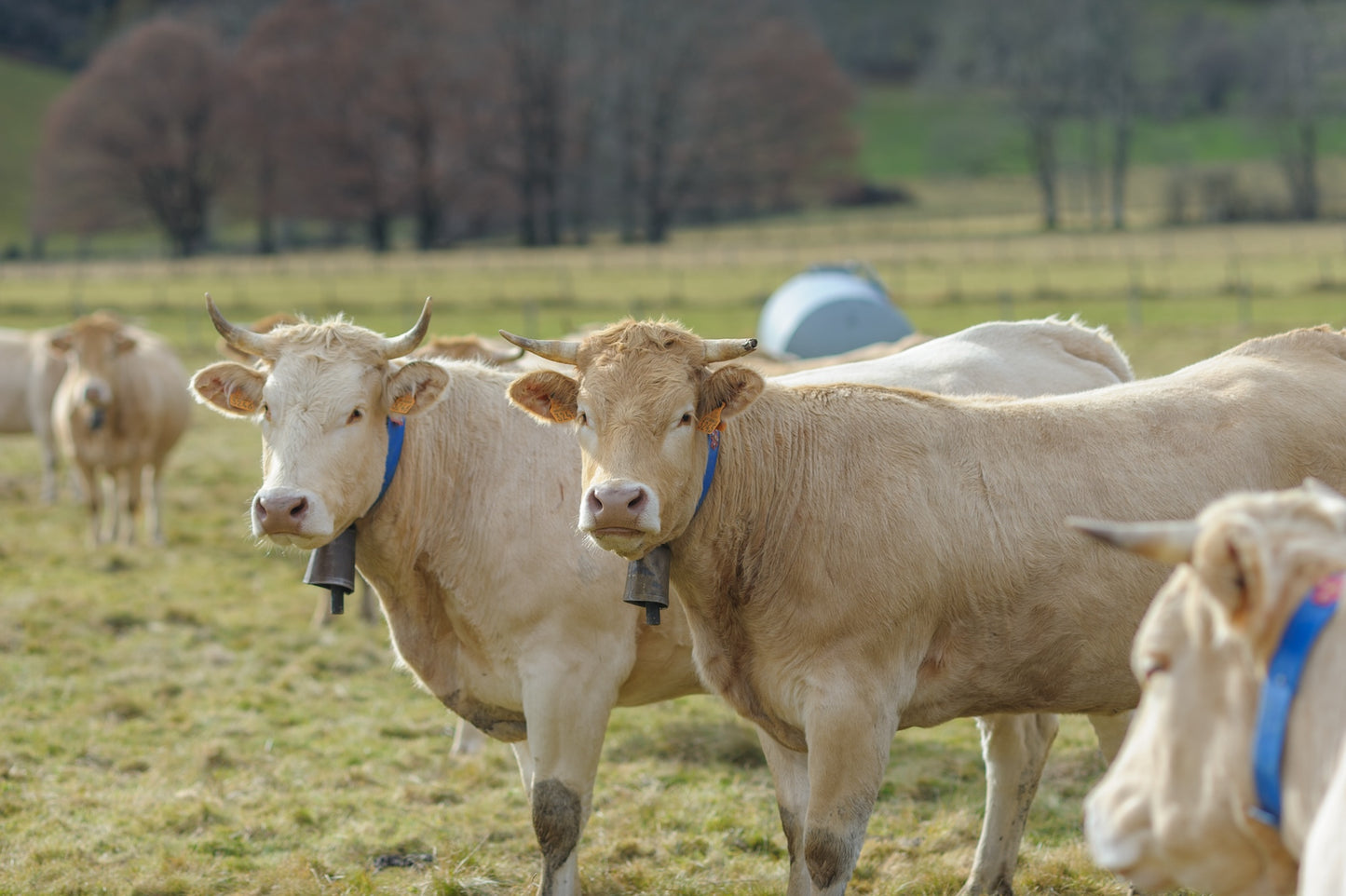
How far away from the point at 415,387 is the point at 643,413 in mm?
1296

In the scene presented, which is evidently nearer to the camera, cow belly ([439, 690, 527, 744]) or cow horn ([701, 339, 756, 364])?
cow horn ([701, 339, 756, 364])

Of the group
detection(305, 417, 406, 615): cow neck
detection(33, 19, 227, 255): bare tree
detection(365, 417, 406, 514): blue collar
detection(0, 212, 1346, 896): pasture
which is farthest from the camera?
detection(33, 19, 227, 255): bare tree

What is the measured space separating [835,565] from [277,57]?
77128mm

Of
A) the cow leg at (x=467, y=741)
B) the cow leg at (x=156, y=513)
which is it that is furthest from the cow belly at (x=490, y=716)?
the cow leg at (x=156, y=513)

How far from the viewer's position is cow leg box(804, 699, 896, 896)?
4.15m

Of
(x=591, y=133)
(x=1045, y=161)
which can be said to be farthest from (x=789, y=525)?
(x=591, y=133)

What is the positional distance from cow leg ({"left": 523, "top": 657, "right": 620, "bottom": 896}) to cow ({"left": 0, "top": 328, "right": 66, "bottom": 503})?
1179 cm

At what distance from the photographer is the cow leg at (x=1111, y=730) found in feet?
18.1

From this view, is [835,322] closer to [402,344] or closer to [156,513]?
[156,513]

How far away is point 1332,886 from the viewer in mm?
2117

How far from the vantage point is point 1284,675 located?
2.28 metres

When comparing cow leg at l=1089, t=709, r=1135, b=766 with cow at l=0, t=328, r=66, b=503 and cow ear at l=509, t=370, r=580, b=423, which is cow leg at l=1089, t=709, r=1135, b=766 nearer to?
cow ear at l=509, t=370, r=580, b=423

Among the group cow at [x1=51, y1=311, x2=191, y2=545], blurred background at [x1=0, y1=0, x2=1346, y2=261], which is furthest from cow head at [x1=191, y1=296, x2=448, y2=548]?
blurred background at [x1=0, y1=0, x2=1346, y2=261]

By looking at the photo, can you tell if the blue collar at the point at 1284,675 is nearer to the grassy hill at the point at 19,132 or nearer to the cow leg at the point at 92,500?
the cow leg at the point at 92,500
